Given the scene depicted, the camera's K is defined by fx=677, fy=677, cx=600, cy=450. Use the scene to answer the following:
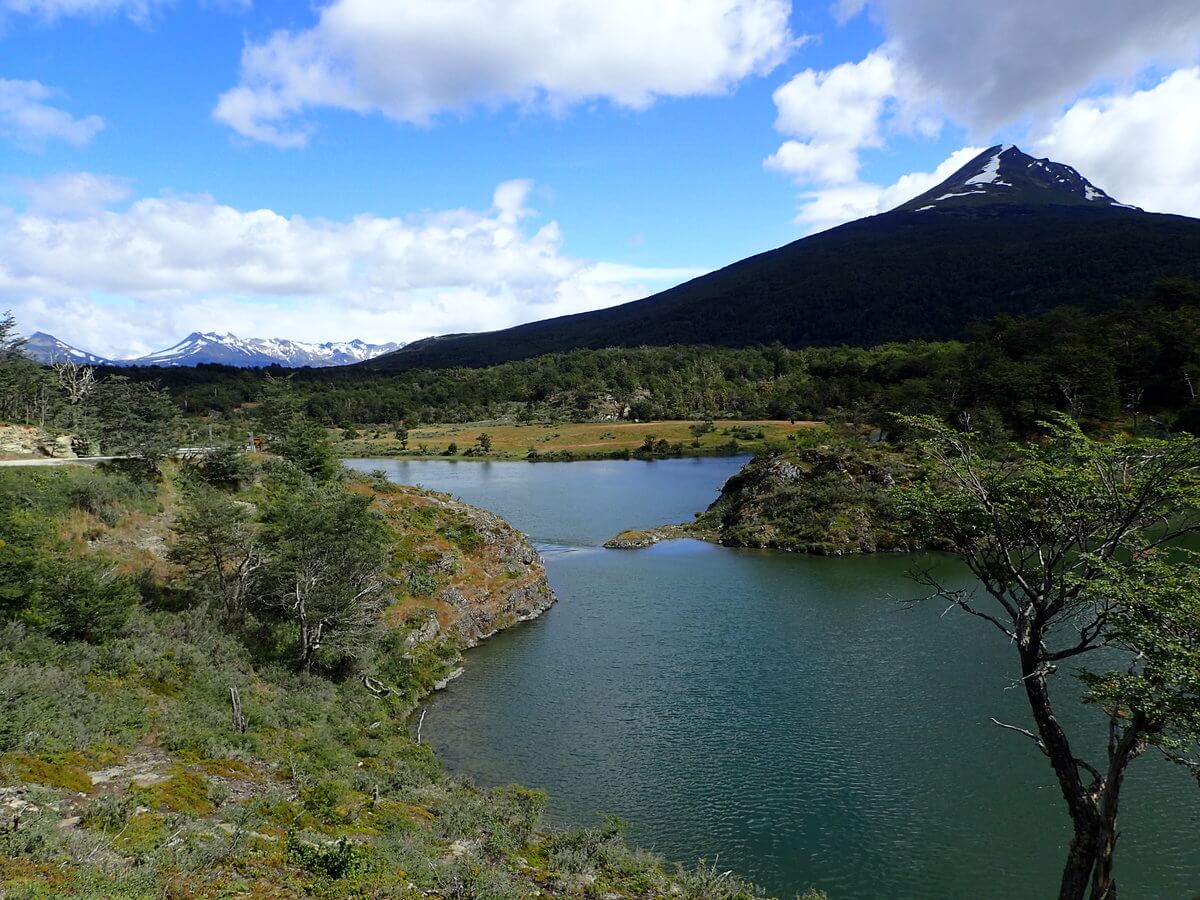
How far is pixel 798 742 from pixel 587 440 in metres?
138

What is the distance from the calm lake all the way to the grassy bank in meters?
99.8

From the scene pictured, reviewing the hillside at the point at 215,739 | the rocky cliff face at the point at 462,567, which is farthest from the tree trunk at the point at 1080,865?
the rocky cliff face at the point at 462,567

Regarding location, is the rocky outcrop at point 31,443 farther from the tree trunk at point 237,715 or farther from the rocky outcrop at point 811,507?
the rocky outcrop at point 811,507

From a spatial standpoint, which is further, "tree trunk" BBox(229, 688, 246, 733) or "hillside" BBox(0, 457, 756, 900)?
"tree trunk" BBox(229, 688, 246, 733)

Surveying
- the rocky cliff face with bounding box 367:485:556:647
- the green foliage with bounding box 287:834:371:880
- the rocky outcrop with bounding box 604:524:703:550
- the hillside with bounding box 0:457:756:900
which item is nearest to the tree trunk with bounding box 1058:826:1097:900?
the hillside with bounding box 0:457:756:900

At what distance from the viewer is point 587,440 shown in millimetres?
164625

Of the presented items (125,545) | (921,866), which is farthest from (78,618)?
(921,866)

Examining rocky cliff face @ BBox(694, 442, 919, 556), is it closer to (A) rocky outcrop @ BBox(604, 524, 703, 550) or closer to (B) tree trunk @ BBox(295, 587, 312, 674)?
(A) rocky outcrop @ BBox(604, 524, 703, 550)

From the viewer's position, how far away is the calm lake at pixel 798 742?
819 inches

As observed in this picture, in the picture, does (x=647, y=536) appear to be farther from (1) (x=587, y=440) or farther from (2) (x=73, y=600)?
(1) (x=587, y=440)

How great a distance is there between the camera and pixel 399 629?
36.0 m

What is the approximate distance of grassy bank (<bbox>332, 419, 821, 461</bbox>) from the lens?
496ft

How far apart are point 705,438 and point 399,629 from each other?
130m

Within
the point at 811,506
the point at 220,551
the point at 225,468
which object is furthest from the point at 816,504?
the point at 220,551
